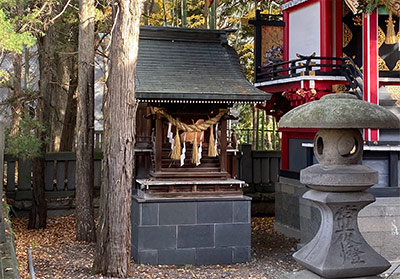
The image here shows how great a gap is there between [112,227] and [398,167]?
21.1 ft

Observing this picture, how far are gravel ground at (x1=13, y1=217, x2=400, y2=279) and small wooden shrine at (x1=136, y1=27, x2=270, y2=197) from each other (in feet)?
5.74

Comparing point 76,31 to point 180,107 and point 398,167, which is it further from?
point 398,167

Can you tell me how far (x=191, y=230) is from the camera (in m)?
11.6

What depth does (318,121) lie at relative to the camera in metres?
5.48

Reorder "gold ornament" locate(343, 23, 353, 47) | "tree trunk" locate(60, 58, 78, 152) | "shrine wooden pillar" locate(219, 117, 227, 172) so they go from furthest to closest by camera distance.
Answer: "tree trunk" locate(60, 58, 78, 152)
"gold ornament" locate(343, 23, 353, 47)
"shrine wooden pillar" locate(219, 117, 227, 172)

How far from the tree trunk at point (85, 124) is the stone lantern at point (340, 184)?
835 centimetres

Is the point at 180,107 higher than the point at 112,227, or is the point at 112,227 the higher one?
the point at 180,107

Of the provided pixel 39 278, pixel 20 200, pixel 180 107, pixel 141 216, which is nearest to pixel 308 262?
pixel 39 278

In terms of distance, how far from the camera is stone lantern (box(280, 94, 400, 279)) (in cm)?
545

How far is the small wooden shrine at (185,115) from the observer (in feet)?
38.1

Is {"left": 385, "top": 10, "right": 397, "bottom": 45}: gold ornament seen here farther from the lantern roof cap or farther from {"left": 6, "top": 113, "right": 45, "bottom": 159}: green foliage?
{"left": 6, "top": 113, "right": 45, "bottom": 159}: green foliage

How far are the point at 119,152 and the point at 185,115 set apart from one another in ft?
10.1

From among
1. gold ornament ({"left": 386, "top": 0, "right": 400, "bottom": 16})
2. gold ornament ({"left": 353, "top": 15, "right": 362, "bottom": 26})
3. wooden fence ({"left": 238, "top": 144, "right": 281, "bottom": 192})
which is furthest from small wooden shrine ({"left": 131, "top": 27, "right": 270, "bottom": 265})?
wooden fence ({"left": 238, "top": 144, "right": 281, "bottom": 192})

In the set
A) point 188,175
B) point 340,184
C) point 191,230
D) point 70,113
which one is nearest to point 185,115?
point 188,175
